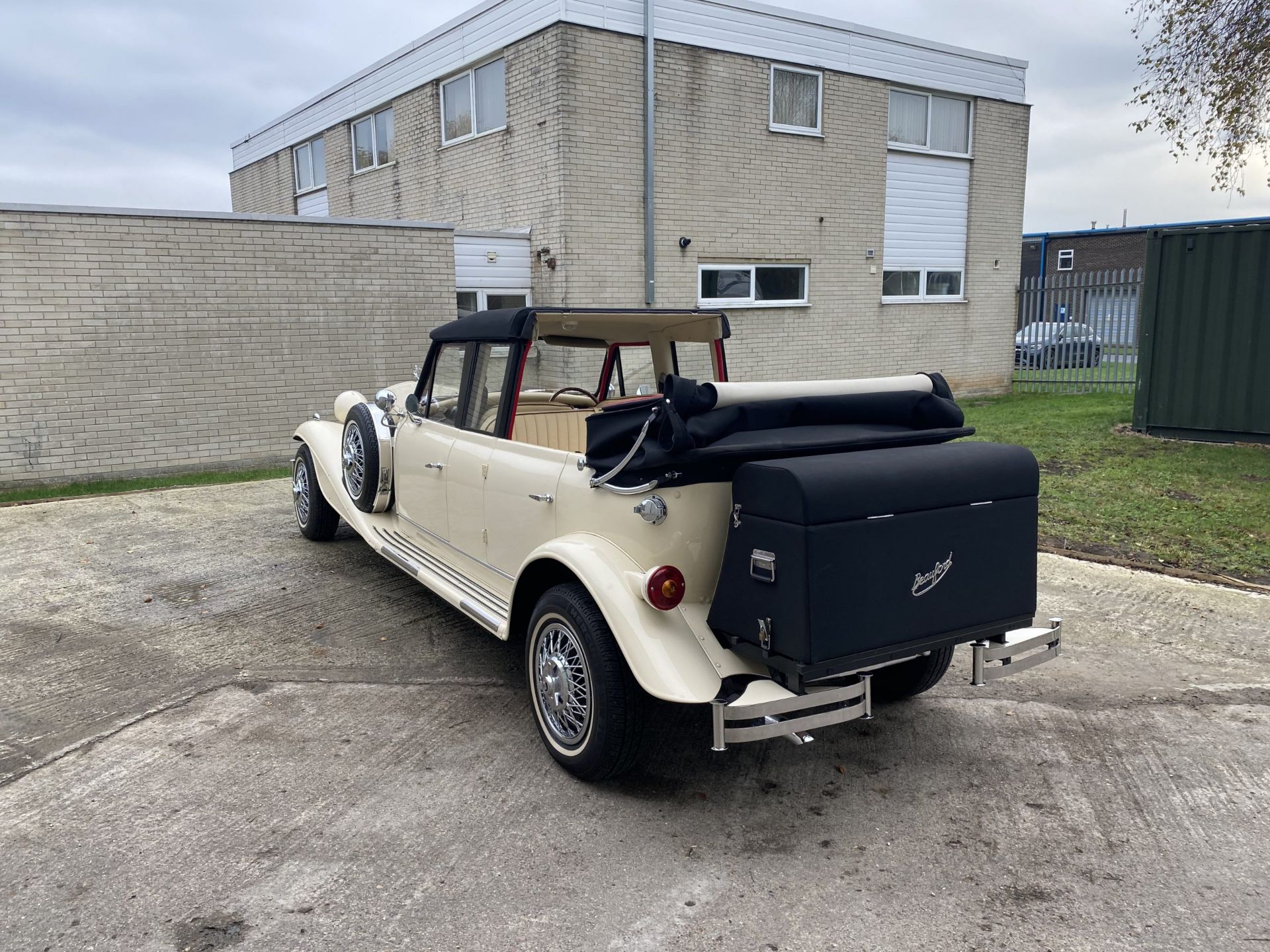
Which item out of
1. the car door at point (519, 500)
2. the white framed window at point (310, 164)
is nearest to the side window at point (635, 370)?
the car door at point (519, 500)

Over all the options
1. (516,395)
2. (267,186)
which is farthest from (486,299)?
(267,186)

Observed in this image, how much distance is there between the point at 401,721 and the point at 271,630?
161 centimetres

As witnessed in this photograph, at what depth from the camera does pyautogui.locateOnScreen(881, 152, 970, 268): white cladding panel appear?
16109 mm

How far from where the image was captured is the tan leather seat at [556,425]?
5086 millimetres

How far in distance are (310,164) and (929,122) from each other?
12.1 meters

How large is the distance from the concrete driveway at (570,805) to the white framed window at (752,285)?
370 inches

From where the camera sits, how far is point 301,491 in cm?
748

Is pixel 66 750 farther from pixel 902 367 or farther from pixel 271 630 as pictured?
pixel 902 367

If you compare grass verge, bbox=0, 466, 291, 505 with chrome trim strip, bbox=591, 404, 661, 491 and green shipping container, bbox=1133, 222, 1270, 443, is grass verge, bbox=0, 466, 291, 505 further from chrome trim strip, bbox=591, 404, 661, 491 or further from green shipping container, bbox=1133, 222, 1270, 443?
green shipping container, bbox=1133, 222, 1270, 443

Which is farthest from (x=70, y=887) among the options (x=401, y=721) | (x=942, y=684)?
(x=942, y=684)

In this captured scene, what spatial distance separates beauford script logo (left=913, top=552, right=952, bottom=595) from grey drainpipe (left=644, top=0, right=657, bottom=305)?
34.5 feet

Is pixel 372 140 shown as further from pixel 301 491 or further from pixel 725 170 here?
pixel 301 491

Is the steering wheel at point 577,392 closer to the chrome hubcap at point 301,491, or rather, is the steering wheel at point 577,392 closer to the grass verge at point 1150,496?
the chrome hubcap at point 301,491

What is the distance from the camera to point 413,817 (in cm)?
349
